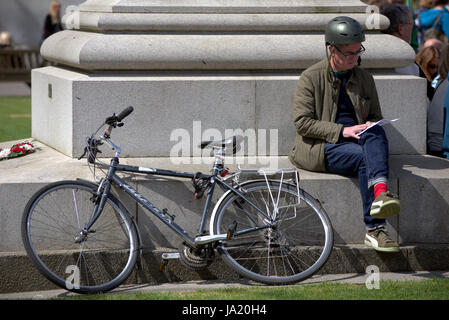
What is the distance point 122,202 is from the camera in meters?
6.23

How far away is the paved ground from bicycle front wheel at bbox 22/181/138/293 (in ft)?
0.50

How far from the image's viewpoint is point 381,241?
6.25 metres

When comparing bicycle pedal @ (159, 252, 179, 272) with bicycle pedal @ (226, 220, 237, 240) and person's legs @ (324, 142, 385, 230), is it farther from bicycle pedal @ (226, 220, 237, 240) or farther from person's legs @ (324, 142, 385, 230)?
person's legs @ (324, 142, 385, 230)

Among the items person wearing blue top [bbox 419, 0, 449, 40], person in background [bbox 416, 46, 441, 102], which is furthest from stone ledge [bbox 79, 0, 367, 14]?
person wearing blue top [bbox 419, 0, 449, 40]

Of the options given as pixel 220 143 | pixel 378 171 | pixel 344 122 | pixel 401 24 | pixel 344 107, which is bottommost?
pixel 378 171

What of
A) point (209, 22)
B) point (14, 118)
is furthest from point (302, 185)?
point (14, 118)

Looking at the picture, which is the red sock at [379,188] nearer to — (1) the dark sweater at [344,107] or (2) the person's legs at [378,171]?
(2) the person's legs at [378,171]

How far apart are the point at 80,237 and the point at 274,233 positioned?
1.34 metres

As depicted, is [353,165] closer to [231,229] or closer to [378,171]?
[378,171]

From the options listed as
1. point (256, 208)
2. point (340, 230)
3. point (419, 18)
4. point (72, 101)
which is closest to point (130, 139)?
point (72, 101)

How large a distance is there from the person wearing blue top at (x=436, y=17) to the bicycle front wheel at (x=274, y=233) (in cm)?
694

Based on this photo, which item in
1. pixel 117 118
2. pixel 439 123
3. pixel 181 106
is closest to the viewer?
pixel 117 118

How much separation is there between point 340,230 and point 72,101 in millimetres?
2230
